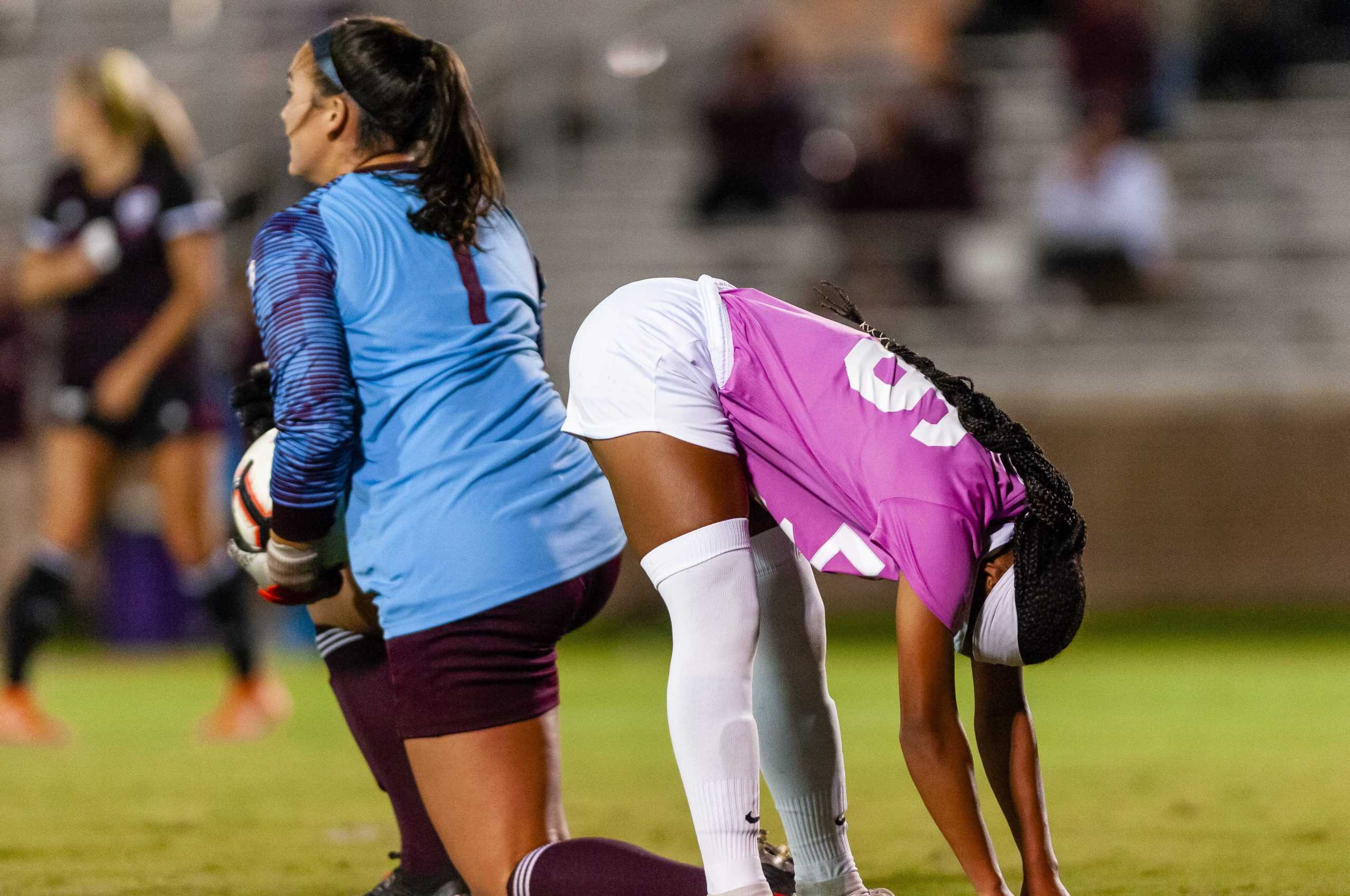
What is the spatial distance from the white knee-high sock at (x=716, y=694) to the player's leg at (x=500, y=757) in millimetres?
88

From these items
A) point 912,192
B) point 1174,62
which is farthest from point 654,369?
point 1174,62

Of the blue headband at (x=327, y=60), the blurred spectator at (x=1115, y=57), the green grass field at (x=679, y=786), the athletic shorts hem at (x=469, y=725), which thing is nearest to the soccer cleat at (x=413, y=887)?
the green grass field at (x=679, y=786)

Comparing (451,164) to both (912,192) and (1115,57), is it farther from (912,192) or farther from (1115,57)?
(1115,57)

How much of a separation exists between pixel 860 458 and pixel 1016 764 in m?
0.55

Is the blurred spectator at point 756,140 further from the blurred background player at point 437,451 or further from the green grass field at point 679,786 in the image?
the blurred background player at point 437,451

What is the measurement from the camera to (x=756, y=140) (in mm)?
11023

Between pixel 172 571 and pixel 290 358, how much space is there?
259 inches

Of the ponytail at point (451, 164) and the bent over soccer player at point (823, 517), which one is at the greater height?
the ponytail at point (451, 164)

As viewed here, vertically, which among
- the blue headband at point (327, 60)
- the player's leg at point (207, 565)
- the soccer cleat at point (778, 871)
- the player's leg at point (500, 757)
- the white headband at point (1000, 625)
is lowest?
the player's leg at point (207, 565)

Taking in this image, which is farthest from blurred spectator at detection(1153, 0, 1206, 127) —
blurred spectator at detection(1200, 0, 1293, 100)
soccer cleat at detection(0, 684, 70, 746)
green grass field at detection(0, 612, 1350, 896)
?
soccer cleat at detection(0, 684, 70, 746)

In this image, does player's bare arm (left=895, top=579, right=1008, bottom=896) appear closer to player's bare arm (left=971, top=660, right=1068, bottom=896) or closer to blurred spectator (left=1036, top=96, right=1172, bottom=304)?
player's bare arm (left=971, top=660, right=1068, bottom=896)

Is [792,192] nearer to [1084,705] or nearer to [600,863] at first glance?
[1084,705]

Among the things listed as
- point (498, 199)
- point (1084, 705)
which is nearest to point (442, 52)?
point (498, 199)

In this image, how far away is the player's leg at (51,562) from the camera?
5.95 m
